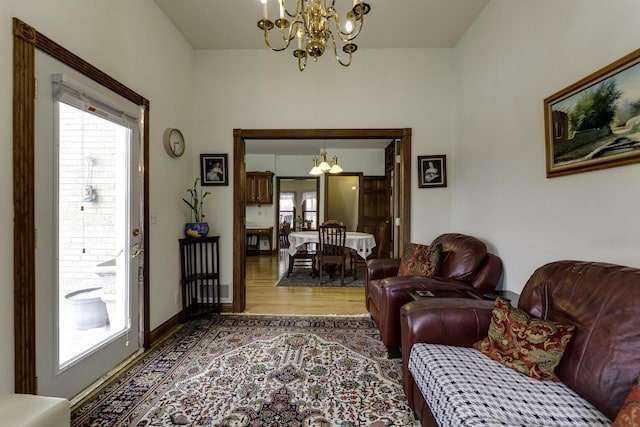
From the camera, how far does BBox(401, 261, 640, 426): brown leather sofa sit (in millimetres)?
1105

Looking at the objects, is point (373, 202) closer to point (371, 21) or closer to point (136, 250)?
point (371, 21)

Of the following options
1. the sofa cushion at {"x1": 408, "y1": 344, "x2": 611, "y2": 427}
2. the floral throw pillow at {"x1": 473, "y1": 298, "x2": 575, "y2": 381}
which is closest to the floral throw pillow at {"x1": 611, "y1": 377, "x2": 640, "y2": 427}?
the sofa cushion at {"x1": 408, "y1": 344, "x2": 611, "y2": 427}

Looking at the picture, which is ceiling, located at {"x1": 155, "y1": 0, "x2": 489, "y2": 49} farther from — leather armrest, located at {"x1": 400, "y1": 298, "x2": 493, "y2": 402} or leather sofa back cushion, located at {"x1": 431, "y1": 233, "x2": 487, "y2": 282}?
leather armrest, located at {"x1": 400, "y1": 298, "x2": 493, "y2": 402}

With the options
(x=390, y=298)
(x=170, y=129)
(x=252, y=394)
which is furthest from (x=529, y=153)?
(x=170, y=129)

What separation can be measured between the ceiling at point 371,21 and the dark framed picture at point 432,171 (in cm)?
128

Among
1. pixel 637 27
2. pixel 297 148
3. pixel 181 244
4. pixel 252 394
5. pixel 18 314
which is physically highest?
A: pixel 297 148

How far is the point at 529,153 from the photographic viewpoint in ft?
7.00

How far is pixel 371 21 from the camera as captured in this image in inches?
115

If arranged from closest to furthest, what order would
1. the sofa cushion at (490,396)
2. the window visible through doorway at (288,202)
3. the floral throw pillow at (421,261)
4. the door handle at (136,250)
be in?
the sofa cushion at (490,396), the door handle at (136,250), the floral throw pillow at (421,261), the window visible through doorway at (288,202)

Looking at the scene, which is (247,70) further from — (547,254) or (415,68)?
(547,254)

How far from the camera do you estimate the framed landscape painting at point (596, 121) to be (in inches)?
53.9

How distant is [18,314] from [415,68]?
3925 millimetres

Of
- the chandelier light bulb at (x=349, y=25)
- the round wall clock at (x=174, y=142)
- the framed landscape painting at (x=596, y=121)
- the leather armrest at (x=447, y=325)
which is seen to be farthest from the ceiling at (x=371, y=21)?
the leather armrest at (x=447, y=325)

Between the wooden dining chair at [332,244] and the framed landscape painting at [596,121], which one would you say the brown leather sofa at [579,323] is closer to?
the framed landscape painting at [596,121]
